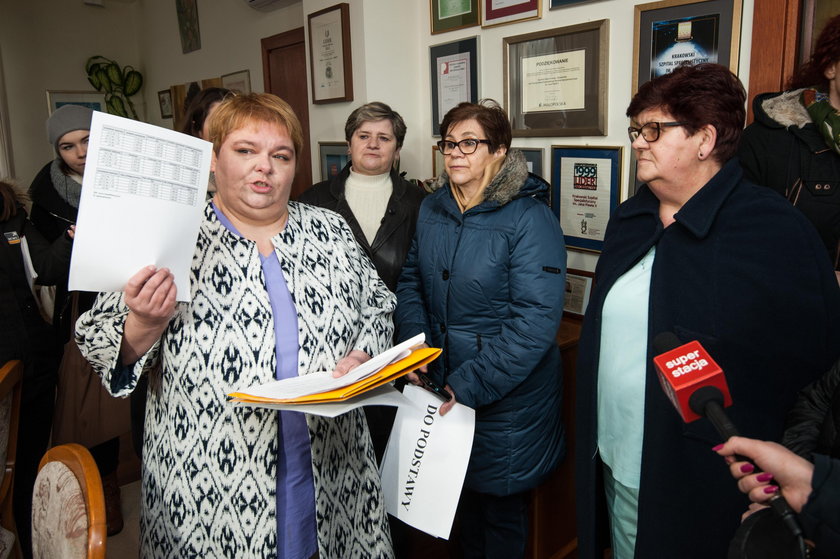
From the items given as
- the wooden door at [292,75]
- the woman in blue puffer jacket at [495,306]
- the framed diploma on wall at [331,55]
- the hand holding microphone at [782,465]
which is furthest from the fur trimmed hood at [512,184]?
the wooden door at [292,75]

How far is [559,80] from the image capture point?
240cm

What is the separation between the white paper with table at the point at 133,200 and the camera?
3.30 ft

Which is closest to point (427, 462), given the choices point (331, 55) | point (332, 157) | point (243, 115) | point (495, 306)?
point (495, 306)

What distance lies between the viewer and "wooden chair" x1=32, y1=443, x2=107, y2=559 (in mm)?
947

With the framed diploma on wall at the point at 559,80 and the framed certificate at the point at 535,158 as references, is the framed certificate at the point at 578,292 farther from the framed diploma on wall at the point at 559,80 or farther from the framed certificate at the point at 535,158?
the framed diploma on wall at the point at 559,80

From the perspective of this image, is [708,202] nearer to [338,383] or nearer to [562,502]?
[338,383]

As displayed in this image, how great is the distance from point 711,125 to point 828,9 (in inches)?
31.5

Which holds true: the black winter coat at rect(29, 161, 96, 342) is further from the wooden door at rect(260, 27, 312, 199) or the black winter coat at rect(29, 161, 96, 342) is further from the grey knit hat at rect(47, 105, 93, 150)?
the wooden door at rect(260, 27, 312, 199)

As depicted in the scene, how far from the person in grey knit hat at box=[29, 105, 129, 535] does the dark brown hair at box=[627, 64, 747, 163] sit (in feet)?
6.21

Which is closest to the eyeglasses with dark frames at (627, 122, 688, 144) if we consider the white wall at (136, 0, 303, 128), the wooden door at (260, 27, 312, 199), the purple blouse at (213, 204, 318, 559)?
the purple blouse at (213, 204, 318, 559)

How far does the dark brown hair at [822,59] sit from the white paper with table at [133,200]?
5.00 feet

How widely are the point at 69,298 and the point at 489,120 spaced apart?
1667mm

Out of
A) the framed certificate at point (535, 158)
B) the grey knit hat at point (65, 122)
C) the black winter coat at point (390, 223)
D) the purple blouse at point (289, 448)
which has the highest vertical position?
the grey knit hat at point (65, 122)

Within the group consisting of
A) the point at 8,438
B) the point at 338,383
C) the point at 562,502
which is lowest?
the point at 562,502
